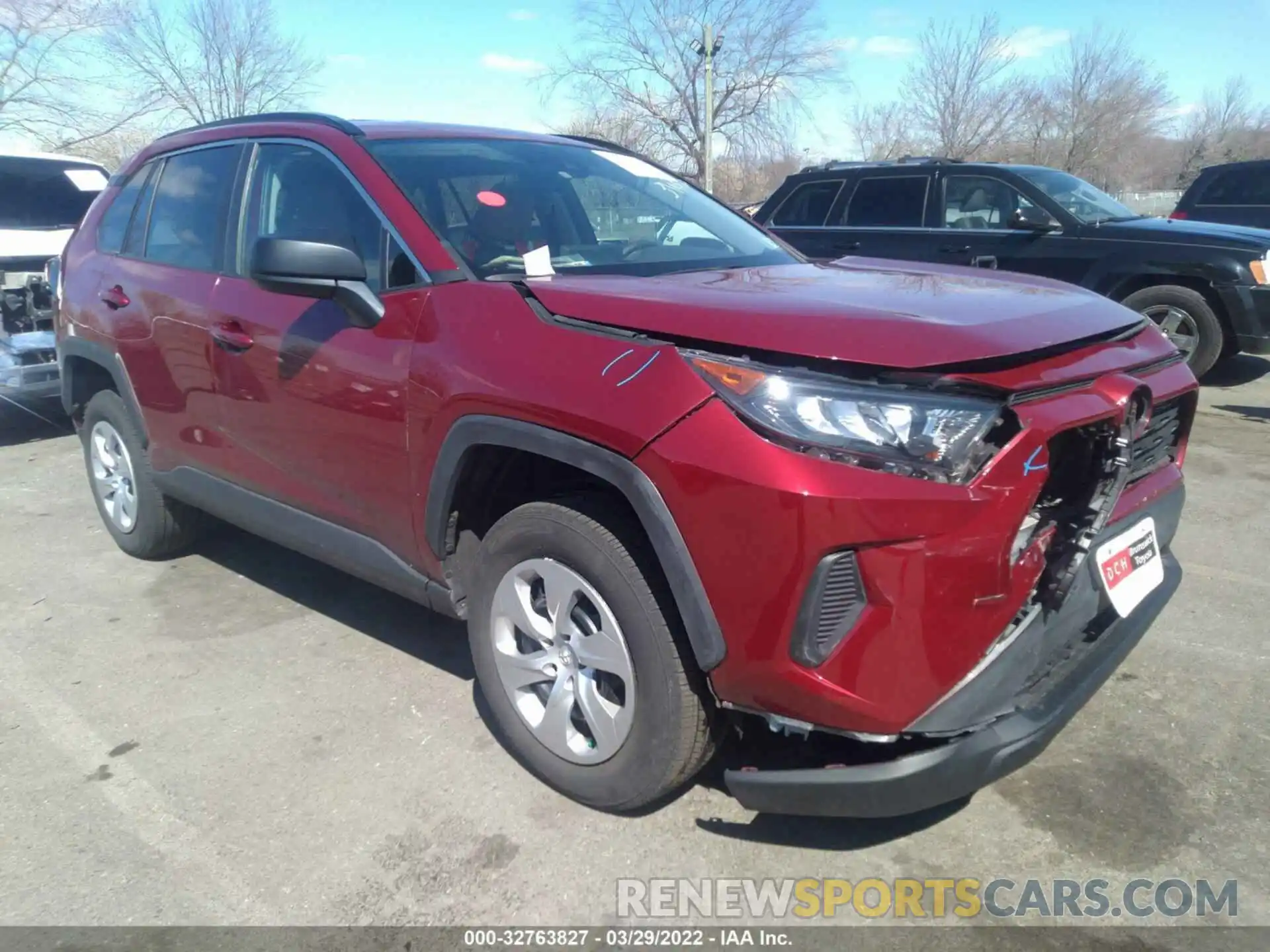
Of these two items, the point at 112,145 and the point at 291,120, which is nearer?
the point at 291,120

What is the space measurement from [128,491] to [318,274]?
7.87 feet

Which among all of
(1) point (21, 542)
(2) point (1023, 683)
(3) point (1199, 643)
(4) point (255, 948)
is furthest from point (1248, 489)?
(1) point (21, 542)

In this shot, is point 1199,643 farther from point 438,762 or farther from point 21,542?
point 21,542

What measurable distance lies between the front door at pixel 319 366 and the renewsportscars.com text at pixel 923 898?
1.26 m

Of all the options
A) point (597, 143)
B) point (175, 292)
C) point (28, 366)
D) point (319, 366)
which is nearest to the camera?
point (319, 366)

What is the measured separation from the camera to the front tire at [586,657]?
7.56ft

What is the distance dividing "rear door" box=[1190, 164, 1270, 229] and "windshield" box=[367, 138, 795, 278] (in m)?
10.5

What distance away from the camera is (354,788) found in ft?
9.25

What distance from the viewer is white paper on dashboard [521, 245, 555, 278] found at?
9.35ft

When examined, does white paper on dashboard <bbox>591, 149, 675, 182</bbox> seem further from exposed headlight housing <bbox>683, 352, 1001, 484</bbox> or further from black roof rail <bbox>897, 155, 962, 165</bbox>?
black roof rail <bbox>897, 155, 962, 165</bbox>

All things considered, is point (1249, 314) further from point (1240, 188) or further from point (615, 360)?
point (615, 360)

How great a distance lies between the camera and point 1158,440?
2758mm

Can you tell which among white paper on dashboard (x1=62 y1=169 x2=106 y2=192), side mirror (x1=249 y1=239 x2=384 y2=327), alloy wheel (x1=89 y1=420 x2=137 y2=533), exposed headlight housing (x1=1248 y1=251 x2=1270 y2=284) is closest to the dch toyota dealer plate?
side mirror (x1=249 y1=239 x2=384 y2=327)

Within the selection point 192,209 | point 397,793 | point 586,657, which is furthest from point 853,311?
point 192,209
